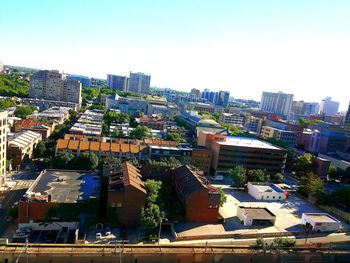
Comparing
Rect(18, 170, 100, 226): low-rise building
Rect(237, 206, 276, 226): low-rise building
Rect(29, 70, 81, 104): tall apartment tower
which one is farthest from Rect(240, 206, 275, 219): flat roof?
Rect(29, 70, 81, 104): tall apartment tower

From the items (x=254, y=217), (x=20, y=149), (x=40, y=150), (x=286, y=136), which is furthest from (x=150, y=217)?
(x=286, y=136)

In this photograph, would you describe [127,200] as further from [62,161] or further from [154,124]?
[154,124]

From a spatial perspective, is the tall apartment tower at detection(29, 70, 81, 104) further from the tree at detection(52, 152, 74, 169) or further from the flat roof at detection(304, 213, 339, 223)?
the flat roof at detection(304, 213, 339, 223)

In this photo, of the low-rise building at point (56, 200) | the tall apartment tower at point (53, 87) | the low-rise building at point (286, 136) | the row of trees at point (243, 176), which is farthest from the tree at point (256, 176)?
the tall apartment tower at point (53, 87)

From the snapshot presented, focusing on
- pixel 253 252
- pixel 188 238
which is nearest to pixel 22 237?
pixel 188 238

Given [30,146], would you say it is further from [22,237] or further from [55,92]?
[55,92]

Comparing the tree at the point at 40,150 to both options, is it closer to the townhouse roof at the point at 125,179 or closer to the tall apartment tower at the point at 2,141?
the tall apartment tower at the point at 2,141
